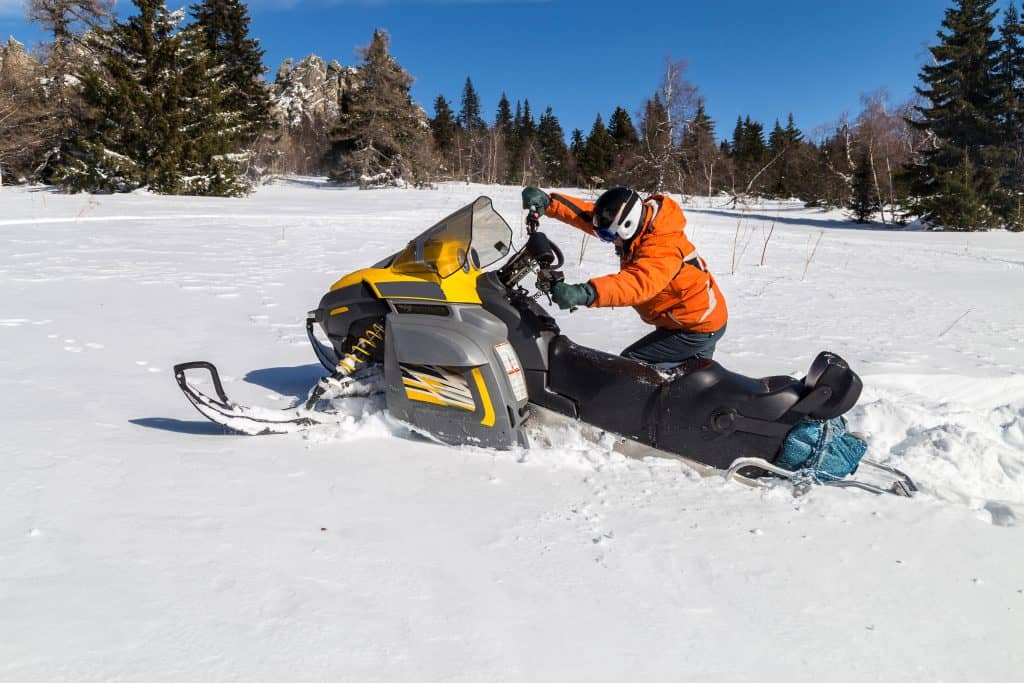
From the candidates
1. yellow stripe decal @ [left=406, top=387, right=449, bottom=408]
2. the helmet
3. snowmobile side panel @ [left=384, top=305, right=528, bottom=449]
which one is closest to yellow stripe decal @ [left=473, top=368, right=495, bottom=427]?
snowmobile side panel @ [left=384, top=305, right=528, bottom=449]

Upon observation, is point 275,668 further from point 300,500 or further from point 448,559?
point 300,500

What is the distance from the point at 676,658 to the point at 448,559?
669 millimetres

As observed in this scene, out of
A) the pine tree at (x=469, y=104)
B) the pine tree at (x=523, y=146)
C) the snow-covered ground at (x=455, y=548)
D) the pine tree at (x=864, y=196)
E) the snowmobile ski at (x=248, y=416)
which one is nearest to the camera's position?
the snow-covered ground at (x=455, y=548)

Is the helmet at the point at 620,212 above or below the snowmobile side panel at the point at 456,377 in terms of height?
above

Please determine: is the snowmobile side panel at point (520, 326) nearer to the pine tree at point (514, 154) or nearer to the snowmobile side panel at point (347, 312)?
the snowmobile side panel at point (347, 312)

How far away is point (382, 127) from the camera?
25109 mm

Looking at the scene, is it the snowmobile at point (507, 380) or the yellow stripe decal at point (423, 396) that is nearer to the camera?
the snowmobile at point (507, 380)

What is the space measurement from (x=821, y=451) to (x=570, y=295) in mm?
1140

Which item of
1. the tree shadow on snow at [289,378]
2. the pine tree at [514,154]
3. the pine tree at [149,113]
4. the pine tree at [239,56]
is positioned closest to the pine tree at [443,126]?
the pine tree at [514,154]

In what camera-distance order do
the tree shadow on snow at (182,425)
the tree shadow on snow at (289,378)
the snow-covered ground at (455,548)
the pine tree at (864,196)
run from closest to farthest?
the snow-covered ground at (455,548) → the tree shadow on snow at (182,425) → the tree shadow on snow at (289,378) → the pine tree at (864,196)

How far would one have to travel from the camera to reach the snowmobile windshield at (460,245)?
271cm

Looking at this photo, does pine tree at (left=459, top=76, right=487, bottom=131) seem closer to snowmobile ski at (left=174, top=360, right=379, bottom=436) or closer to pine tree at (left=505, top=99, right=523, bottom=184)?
pine tree at (left=505, top=99, right=523, bottom=184)

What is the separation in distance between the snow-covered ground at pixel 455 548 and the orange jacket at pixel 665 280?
0.66 metres

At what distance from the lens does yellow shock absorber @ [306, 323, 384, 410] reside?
2.84 metres
